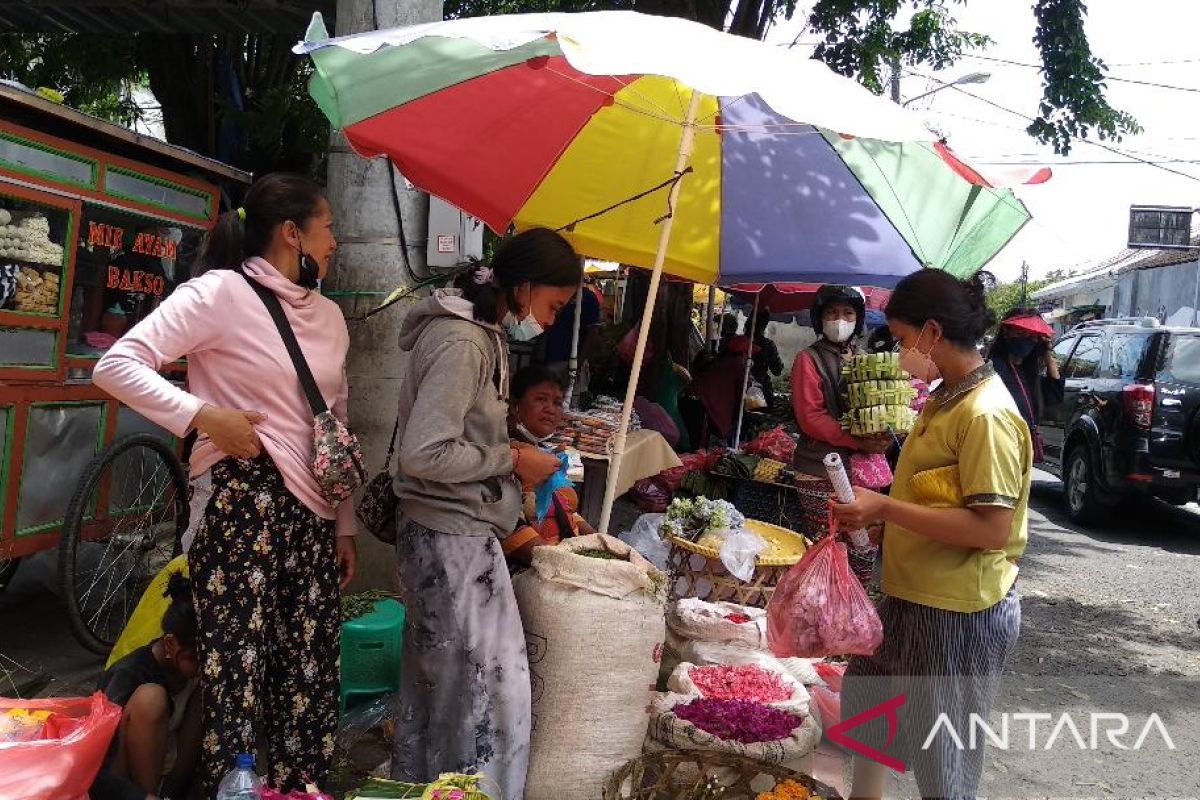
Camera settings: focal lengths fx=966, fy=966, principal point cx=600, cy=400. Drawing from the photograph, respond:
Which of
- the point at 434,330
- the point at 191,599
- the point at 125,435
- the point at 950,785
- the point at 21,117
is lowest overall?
the point at 950,785

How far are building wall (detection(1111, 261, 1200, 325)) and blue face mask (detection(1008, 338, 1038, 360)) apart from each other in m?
16.8

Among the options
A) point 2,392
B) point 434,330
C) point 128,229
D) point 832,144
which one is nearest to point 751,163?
point 832,144

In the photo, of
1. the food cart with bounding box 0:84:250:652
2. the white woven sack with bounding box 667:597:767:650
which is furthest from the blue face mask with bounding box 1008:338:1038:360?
the food cart with bounding box 0:84:250:652

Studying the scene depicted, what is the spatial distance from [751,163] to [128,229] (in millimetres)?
2955

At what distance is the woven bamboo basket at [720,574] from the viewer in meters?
4.73

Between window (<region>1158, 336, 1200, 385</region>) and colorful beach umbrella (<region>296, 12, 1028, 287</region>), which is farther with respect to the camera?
window (<region>1158, 336, 1200, 385</region>)

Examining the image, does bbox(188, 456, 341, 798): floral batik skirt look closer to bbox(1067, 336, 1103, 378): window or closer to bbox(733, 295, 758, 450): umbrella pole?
bbox(733, 295, 758, 450): umbrella pole

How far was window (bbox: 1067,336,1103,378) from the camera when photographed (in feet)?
35.0

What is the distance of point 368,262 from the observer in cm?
414

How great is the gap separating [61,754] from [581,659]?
1451mm

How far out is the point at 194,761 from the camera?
119 inches

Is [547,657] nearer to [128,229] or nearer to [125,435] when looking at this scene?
[125,435]

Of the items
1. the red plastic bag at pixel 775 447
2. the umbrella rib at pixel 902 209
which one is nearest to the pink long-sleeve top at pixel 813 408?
the umbrella rib at pixel 902 209

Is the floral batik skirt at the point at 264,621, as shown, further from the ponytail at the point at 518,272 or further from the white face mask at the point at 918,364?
the white face mask at the point at 918,364
